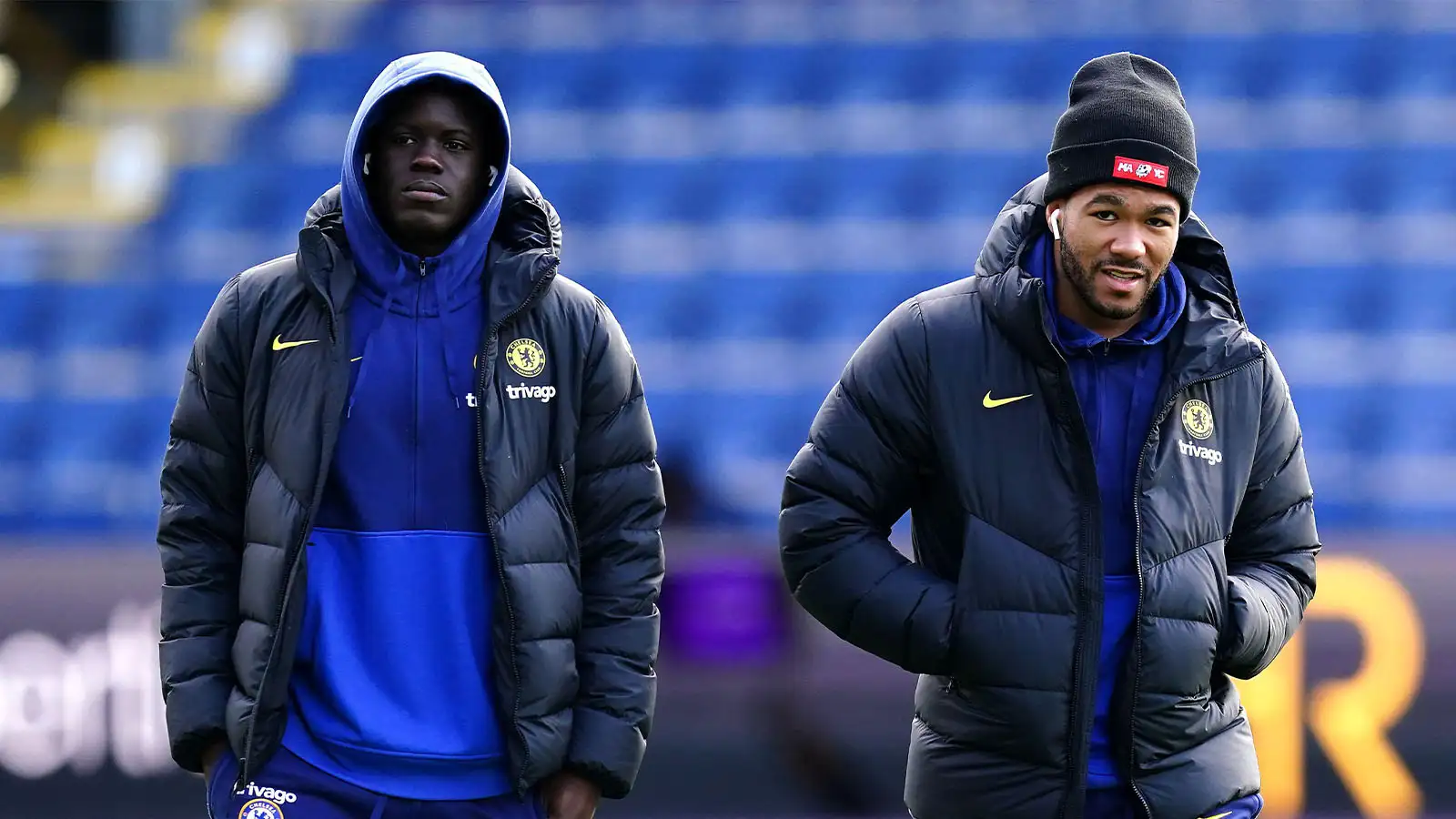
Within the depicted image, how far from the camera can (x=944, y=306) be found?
302 centimetres

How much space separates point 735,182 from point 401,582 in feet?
25.7

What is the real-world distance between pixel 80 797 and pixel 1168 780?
13.5ft

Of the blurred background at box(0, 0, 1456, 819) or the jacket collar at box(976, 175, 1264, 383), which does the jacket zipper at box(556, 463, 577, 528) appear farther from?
the blurred background at box(0, 0, 1456, 819)

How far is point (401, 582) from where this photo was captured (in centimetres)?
291

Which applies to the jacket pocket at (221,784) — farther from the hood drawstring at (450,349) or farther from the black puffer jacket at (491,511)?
the hood drawstring at (450,349)

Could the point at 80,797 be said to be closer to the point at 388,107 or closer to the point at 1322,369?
the point at 388,107

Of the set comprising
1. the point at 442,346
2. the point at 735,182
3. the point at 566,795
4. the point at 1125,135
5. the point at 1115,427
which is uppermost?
the point at 735,182

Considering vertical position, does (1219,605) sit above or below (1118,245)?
below

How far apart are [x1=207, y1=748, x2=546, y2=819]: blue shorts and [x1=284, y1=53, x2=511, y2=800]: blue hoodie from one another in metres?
0.02

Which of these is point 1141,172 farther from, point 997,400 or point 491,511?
point 491,511

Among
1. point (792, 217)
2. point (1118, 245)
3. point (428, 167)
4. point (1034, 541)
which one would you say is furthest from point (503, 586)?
point (792, 217)

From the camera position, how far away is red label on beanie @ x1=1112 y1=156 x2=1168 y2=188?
9.38 ft

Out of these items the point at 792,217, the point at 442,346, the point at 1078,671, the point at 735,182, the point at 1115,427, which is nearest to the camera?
the point at 1078,671

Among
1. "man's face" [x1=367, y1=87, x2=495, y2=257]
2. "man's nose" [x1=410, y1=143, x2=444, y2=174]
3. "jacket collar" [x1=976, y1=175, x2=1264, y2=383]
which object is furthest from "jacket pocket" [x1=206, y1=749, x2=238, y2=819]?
"jacket collar" [x1=976, y1=175, x2=1264, y2=383]
